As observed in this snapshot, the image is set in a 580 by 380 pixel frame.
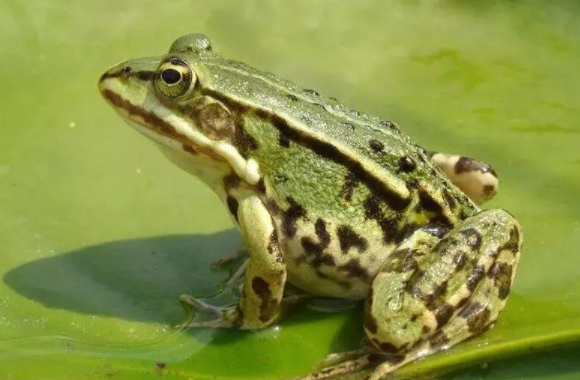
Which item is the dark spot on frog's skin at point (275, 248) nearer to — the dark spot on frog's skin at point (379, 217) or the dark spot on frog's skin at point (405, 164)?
the dark spot on frog's skin at point (379, 217)

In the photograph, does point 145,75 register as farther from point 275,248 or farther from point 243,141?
point 275,248

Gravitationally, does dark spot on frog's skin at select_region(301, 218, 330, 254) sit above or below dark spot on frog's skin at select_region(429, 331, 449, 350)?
above

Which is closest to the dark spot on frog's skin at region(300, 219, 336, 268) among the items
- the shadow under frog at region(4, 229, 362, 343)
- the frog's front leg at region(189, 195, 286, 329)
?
the frog's front leg at region(189, 195, 286, 329)

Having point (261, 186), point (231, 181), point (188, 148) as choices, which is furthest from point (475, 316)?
point (188, 148)

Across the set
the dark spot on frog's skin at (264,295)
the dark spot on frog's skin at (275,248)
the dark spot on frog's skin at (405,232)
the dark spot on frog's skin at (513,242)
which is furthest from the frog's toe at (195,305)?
the dark spot on frog's skin at (513,242)

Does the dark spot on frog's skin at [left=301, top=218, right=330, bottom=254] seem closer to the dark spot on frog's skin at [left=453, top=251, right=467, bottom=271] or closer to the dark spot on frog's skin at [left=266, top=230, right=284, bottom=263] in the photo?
the dark spot on frog's skin at [left=266, top=230, right=284, bottom=263]

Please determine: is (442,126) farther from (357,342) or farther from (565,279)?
(357,342)
